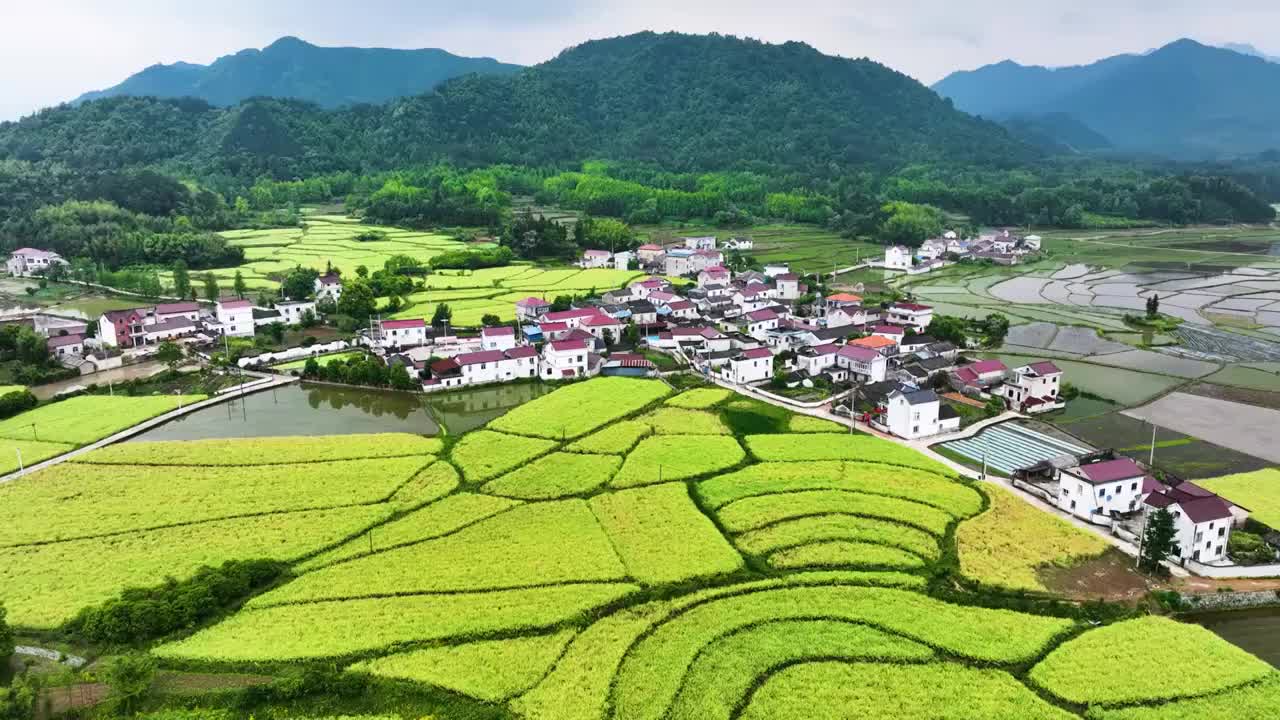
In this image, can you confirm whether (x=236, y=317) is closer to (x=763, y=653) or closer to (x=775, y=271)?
(x=775, y=271)

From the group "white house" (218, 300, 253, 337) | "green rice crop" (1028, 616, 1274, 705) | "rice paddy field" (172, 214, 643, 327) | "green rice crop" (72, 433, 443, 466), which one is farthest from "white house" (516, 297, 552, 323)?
"green rice crop" (1028, 616, 1274, 705)

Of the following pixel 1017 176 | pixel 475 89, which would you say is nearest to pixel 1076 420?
pixel 1017 176

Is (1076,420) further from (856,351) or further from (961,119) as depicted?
(961,119)

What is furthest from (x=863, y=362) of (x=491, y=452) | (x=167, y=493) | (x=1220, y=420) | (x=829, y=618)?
(x=167, y=493)

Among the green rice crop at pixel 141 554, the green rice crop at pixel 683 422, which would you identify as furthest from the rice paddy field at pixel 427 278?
the green rice crop at pixel 141 554

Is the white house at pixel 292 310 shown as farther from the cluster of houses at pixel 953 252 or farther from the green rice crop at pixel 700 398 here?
the cluster of houses at pixel 953 252

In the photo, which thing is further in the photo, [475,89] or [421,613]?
[475,89]
